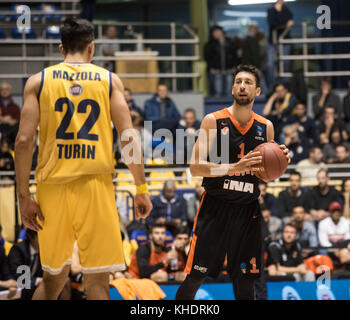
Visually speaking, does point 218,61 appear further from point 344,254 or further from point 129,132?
point 129,132

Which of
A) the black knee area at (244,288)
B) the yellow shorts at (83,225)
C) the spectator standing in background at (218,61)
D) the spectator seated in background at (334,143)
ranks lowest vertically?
the black knee area at (244,288)

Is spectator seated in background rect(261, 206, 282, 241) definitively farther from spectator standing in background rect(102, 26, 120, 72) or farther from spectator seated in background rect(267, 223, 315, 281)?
spectator standing in background rect(102, 26, 120, 72)

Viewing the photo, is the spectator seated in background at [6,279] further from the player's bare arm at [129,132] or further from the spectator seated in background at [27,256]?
the player's bare arm at [129,132]

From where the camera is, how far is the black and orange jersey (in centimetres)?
500

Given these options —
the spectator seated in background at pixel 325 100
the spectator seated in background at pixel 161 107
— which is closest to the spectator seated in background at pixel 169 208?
the spectator seated in background at pixel 161 107

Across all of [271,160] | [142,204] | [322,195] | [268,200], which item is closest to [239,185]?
[271,160]

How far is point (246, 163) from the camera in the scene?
4.63 metres

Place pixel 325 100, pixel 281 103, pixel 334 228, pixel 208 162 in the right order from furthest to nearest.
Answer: pixel 325 100, pixel 281 103, pixel 334 228, pixel 208 162

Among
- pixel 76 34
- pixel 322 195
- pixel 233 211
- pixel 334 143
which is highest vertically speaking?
pixel 76 34

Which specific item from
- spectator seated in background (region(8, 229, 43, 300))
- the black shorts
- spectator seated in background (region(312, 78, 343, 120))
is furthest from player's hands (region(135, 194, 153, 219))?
spectator seated in background (region(312, 78, 343, 120))

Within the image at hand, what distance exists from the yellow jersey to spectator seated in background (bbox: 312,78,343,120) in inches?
311

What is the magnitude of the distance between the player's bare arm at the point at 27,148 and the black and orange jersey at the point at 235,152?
151 cm

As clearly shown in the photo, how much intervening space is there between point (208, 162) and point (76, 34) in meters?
1.42

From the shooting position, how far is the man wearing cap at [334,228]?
8.52m
